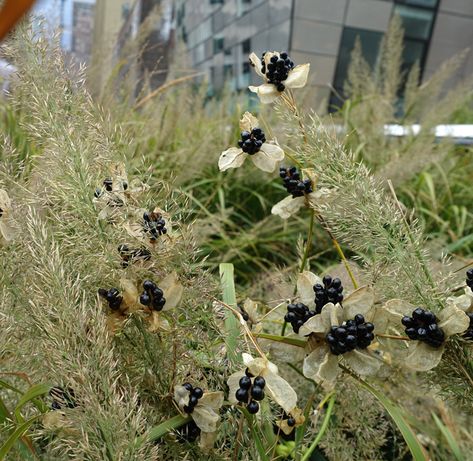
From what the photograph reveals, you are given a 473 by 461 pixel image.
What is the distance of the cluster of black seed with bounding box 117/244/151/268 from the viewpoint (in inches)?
15.2

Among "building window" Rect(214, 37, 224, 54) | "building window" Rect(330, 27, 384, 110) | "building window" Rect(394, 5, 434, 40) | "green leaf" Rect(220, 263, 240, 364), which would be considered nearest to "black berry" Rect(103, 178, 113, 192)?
"green leaf" Rect(220, 263, 240, 364)

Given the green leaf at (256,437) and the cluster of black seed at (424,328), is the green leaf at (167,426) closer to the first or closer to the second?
the green leaf at (256,437)

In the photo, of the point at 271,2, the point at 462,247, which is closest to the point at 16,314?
the point at 462,247

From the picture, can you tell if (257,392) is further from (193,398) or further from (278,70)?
(278,70)

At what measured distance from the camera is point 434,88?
2.28 metres

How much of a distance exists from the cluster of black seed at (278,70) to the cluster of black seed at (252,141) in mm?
41

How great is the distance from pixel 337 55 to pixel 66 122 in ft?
19.9

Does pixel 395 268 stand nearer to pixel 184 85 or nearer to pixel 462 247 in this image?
pixel 462 247

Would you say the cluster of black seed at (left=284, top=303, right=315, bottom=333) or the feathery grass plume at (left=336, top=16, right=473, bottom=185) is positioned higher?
the cluster of black seed at (left=284, top=303, right=315, bottom=333)

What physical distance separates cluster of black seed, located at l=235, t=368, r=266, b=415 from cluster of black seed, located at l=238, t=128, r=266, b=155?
20 centimetres

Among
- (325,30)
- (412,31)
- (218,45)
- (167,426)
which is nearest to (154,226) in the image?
(167,426)

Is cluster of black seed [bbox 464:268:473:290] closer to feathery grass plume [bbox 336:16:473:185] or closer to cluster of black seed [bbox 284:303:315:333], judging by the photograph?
cluster of black seed [bbox 284:303:315:333]

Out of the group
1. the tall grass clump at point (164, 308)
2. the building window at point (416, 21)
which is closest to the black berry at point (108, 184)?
the tall grass clump at point (164, 308)

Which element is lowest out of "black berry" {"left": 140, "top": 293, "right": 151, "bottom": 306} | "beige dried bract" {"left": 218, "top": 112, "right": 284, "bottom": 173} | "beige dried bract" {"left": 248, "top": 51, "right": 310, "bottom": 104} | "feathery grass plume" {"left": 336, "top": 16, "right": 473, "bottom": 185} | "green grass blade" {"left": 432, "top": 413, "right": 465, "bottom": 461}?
"feathery grass plume" {"left": 336, "top": 16, "right": 473, "bottom": 185}
